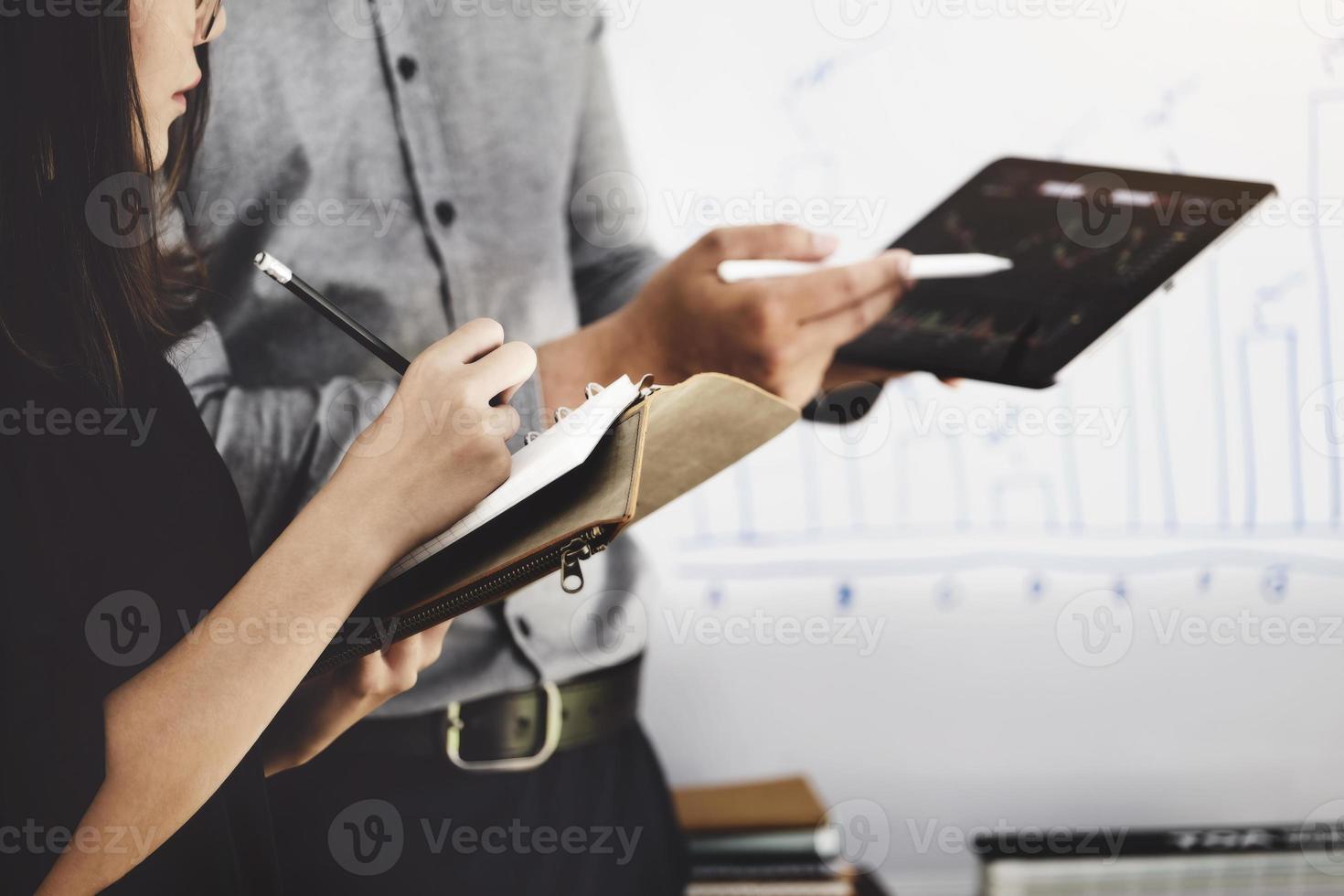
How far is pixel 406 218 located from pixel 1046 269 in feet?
2.36

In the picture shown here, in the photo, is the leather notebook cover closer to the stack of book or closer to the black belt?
the black belt

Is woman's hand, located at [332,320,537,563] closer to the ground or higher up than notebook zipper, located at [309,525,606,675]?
higher up

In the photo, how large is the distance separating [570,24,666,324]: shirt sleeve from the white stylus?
18 centimetres

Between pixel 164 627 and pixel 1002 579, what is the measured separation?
921 millimetres

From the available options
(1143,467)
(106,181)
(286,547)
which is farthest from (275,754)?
(1143,467)

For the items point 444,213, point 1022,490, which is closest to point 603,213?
point 444,213

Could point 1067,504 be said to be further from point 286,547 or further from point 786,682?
point 286,547

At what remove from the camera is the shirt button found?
117 cm

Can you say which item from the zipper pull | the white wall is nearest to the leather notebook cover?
the zipper pull

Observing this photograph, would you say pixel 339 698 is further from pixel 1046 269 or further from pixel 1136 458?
pixel 1136 458

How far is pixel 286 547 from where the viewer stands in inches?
27.0

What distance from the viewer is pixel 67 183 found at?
0.85 metres

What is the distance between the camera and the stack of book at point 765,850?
1136 millimetres

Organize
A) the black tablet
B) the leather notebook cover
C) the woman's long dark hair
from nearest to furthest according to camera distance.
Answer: the leather notebook cover → the woman's long dark hair → the black tablet
